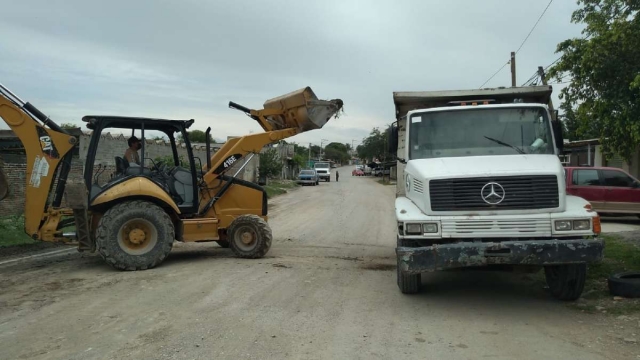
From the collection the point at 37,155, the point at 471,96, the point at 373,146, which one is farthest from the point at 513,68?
the point at 373,146

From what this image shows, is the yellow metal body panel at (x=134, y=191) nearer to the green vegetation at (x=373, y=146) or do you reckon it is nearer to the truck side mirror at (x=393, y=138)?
the truck side mirror at (x=393, y=138)

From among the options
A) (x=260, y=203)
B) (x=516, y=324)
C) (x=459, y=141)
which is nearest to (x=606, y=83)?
(x=459, y=141)

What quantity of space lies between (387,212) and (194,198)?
12016 millimetres

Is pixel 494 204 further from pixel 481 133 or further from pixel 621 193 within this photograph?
pixel 621 193

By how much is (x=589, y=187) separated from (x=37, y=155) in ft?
50.8

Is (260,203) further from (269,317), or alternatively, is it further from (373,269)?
(269,317)

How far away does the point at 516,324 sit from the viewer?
5875 mm

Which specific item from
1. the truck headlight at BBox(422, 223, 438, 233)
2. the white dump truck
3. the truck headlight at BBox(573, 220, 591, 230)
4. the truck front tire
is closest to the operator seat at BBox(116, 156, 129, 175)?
the white dump truck

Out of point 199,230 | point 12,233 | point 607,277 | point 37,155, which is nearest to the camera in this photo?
point 607,277

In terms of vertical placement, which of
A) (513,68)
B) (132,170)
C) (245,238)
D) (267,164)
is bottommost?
(245,238)

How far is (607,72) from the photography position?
31.2 ft

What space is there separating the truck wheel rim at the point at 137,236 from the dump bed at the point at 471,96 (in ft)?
15.1

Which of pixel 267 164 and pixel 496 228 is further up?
pixel 267 164

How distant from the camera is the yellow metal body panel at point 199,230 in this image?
952cm
